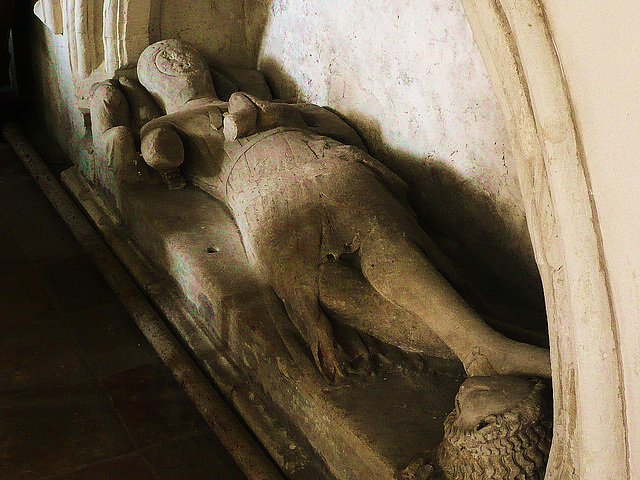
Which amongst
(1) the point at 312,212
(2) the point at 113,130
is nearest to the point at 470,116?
(1) the point at 312,212

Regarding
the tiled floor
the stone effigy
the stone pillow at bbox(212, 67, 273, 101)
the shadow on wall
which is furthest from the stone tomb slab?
the stone pillow at bbox(212, 67, 273, 101)

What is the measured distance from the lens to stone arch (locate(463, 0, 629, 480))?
1432 millimetres

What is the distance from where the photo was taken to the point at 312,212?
2773mm

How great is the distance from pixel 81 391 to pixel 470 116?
70.6 inches

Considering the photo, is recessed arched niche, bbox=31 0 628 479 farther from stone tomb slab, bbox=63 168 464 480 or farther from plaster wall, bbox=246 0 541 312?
stone tomb slab, bbox=63 168 464 480

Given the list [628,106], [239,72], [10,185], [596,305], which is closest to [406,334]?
[596,305]

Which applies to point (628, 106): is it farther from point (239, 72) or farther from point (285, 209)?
point (239, 72)

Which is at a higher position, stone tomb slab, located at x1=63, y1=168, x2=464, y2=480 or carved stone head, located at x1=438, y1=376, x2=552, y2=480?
carved stone head, located at x1=438, y1=376, x2=552, y2=480

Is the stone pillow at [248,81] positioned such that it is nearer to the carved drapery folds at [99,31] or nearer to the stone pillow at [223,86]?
the stone pillow at [223,86]

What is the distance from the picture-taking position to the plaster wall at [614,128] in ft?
4.09

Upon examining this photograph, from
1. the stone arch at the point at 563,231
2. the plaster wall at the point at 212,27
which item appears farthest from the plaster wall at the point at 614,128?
the plaster wall at the point at 212,27

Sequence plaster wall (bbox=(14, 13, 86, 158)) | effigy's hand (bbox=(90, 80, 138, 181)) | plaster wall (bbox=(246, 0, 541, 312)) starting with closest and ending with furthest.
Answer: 1. plaster wall (bbox=(246, 0, 541, 312))
2. effigy's hand (bbox=(90, 80, 138, 181))
3. plaster wall (bbox=(14, 13, 86, 158))

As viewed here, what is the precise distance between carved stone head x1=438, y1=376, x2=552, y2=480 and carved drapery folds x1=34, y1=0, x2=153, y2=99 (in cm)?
289

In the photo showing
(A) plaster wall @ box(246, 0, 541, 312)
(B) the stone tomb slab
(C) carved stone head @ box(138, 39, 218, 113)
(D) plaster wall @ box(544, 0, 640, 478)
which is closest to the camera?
(D) plaster wall @ box(544, 0, 640, 478)
